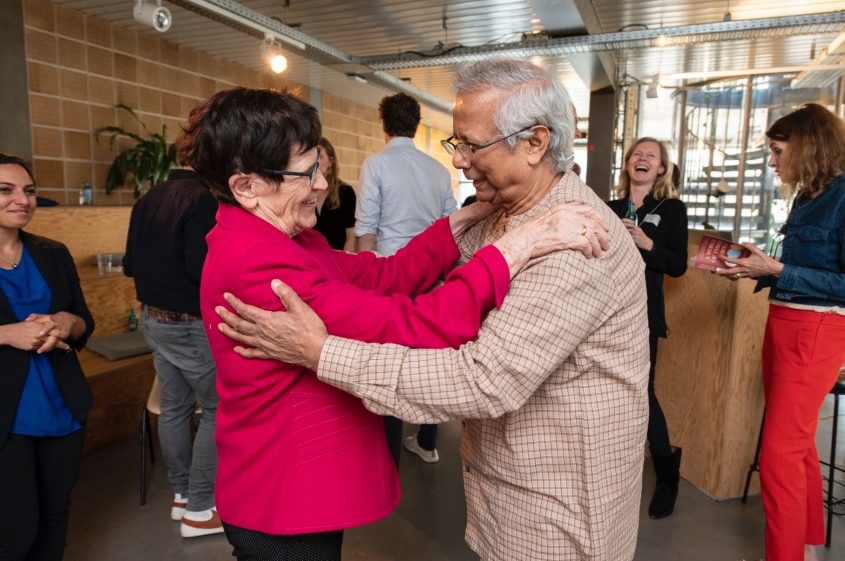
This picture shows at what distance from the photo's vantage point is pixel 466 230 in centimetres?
159

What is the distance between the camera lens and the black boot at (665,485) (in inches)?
Answer: 117

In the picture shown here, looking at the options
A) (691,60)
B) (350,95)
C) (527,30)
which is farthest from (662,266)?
(350,95)

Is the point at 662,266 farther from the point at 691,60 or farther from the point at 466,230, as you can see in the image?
the point at 691,60

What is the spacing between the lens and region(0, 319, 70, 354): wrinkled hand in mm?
1915

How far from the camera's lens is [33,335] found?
195cm

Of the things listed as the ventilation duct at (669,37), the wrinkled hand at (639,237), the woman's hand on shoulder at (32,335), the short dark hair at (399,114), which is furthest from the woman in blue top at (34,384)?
the ventilation duct at (669,37)

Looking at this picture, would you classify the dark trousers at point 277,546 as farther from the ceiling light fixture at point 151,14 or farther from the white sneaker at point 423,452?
the ceiling light fixture at point 151,14

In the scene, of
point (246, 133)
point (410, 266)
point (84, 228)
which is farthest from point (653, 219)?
point (84, 228)

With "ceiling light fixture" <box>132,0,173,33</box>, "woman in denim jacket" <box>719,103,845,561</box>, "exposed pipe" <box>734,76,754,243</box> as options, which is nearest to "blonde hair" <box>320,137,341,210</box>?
"ceiling light fixture" <box>132,0,173,33</box>

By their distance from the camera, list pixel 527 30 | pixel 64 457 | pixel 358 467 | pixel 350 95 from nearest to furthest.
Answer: pixel 358 467 < pixel 64 457 < pixel 527 30 < pixel 350 95

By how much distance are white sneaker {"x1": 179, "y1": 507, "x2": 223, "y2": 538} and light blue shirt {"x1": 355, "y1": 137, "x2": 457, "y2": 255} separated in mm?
1611

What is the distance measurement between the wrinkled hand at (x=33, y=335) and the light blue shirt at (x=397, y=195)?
5.68 feet

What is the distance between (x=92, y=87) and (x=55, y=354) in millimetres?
5106

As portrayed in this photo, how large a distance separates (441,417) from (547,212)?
0.41m
